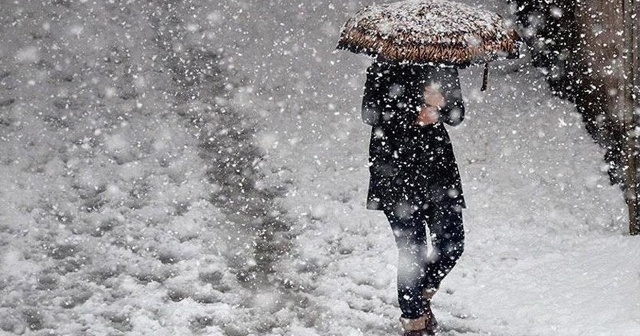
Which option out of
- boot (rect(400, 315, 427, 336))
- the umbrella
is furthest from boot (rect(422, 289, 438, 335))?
the umbrella

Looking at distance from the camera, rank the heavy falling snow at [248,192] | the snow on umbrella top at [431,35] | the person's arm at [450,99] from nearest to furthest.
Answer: the snow on umbrella top at [431,35], the person's arm at [450,99], the heavy falling snow at [248,192]

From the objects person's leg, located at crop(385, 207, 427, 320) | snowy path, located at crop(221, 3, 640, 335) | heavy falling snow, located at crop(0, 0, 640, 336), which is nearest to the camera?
person's leg, located at crop(385, 207, 427, 320)

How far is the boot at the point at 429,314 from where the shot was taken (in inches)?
185

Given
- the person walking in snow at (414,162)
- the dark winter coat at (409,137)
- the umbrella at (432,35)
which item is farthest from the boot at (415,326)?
the umbrella at (432,35)

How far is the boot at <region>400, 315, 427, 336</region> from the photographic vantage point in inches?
180

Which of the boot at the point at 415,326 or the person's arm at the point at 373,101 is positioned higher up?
the person's arm at the point at 373,101

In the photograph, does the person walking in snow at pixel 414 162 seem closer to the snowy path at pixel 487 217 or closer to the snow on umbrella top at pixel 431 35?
the snow on umbrella top at pixel 431 35

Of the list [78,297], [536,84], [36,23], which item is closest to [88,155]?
[78,297]

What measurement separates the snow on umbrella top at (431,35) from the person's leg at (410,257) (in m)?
0.95

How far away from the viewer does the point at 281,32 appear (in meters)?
10.7

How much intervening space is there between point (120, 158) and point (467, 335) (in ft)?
13.9

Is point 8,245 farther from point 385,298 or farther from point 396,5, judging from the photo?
point 396,5

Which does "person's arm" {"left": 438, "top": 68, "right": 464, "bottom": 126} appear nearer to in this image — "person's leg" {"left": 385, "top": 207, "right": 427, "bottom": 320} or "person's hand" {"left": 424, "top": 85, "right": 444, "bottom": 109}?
"person's hand" {"left": 424, "top": 85, "right": 444, "bottom": 109}

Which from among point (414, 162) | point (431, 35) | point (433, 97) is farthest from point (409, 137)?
point (431, 35)
